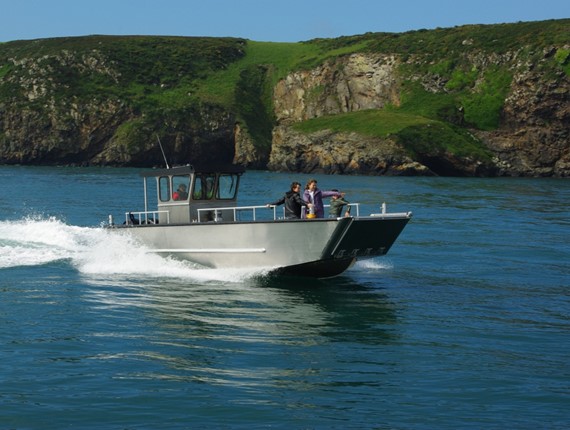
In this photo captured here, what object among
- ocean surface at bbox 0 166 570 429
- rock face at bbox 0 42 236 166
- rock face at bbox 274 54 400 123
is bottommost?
ocean surface at bbox 0 166 570 429

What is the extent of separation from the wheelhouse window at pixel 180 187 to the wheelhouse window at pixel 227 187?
3.48 ft

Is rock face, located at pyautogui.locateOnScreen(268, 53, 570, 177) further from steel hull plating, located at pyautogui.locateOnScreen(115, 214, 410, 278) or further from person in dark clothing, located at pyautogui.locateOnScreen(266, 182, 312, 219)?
person in dark clothing, located at pyautogui.locateOnScreen(266, 182, 312, 219)

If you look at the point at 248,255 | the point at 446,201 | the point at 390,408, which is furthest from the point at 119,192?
the point at 390,408

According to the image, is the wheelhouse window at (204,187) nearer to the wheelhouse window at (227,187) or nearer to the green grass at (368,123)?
the wheelhouse window at (227,187)

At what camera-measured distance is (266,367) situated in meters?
15.1

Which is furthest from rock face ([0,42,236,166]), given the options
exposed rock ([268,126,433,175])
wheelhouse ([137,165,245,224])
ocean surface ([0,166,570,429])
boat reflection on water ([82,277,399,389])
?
boat reflection on water ([82,277,399,389])

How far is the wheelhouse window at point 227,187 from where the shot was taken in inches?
1074

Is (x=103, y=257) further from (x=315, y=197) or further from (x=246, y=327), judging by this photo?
(x=246, y=327)

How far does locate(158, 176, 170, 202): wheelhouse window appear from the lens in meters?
27.4

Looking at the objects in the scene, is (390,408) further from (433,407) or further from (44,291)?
(44,291)

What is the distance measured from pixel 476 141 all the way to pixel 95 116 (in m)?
64.1

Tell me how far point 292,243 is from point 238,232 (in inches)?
69.2

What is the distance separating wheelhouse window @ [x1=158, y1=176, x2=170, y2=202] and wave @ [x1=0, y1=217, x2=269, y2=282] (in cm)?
166

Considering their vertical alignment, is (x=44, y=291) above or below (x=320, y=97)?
below
